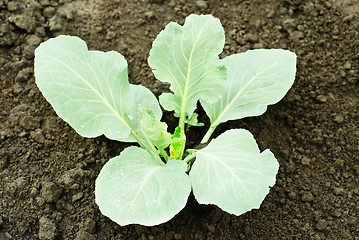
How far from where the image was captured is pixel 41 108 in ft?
6.98

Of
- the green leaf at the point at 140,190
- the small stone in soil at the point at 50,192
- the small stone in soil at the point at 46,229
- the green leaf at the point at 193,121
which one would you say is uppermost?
the green leaf at the point at 140,190

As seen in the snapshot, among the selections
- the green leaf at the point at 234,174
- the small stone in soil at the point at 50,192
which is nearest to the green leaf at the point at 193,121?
the green leaf at the point at 234,174

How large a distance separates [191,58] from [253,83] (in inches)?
16.0

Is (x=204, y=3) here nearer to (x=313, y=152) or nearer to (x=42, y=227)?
(x=313, y=152)

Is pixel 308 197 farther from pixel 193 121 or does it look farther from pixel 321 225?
pixel 193 121

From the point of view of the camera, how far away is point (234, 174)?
1582 millimetres

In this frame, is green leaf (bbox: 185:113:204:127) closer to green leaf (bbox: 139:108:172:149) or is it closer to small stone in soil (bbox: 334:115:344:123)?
green leaf (bbox: 139:108:172:149)

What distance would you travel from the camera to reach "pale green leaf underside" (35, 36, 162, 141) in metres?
1.67

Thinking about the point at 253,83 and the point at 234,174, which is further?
the point at 253,83

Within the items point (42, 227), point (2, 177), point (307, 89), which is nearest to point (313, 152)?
point (307, 89)

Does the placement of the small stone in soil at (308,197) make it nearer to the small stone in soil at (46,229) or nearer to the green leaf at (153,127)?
the green leaf at (153,127)

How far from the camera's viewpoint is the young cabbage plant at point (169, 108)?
1535 mm

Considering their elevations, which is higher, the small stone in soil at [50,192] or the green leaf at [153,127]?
the green leaf at [153,127]

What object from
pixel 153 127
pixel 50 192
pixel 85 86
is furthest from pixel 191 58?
pixel 50 192
